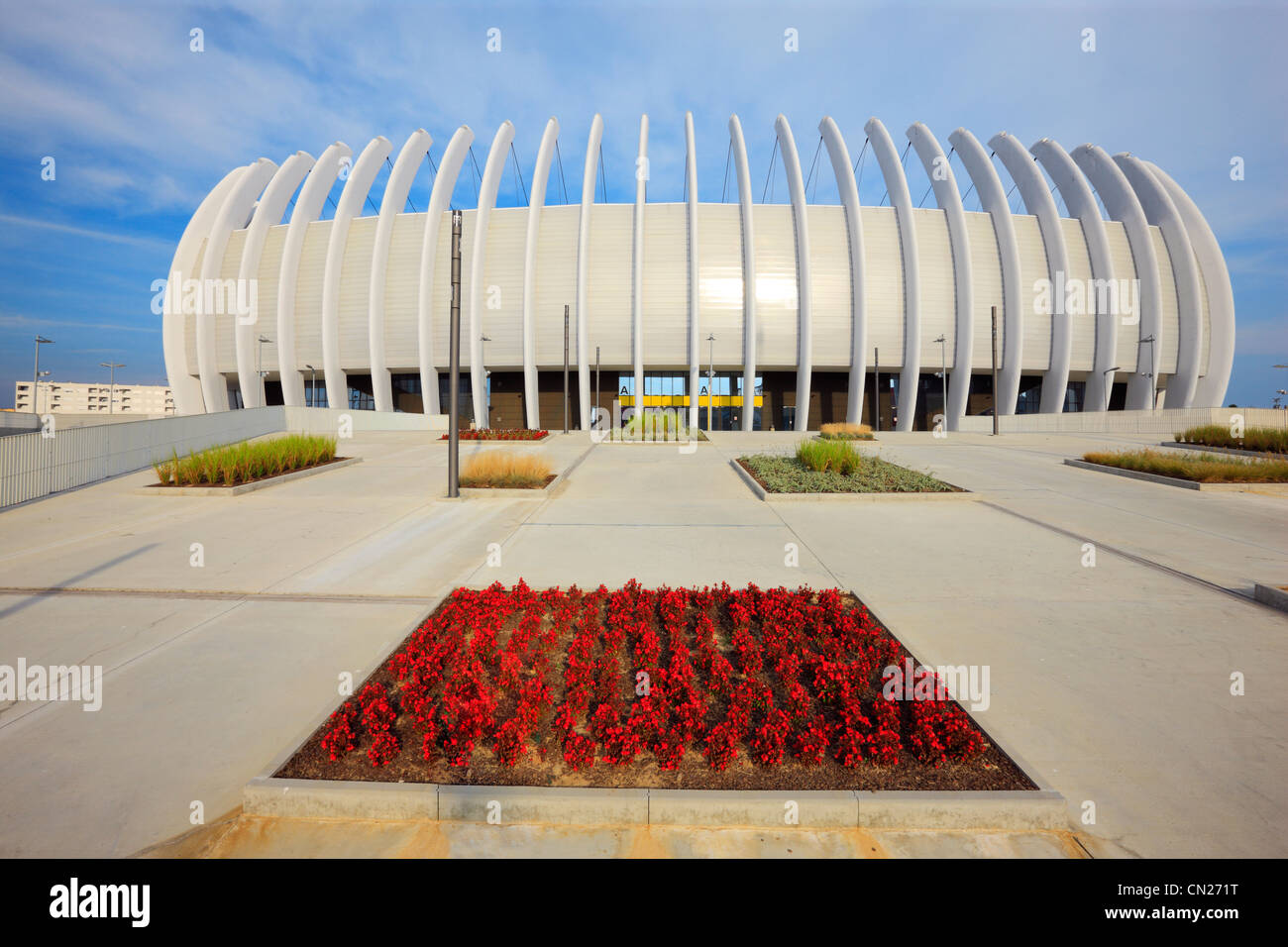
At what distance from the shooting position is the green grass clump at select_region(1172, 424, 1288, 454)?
16.0m

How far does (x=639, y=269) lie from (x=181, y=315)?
35.7 meters

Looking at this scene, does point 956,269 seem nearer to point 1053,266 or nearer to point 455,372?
→ point 1053,266

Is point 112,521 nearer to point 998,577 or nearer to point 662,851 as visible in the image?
point 662,851

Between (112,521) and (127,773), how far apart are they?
8657 mm

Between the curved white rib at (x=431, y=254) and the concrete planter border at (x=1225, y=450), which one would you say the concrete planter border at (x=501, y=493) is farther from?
the curved white rib at (x=431, y=254)

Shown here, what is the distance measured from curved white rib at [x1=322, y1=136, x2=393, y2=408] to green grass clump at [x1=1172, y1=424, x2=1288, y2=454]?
150 ft

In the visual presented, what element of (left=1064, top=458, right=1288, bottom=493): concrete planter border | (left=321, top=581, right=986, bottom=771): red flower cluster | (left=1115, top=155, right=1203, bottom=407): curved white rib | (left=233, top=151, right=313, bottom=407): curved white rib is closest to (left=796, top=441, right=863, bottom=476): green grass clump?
(left=1064, top=458, right=1288, bottom=493): concrete planter border

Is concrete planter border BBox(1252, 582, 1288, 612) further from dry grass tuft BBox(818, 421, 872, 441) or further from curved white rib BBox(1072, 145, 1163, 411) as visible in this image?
curved white rib BBox(1072, 145, 1163, 411)

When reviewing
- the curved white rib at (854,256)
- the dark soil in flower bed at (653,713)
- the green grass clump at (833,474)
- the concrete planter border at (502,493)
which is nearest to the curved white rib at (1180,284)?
the curved white rib at (854,256)

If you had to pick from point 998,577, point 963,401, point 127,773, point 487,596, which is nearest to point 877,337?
point 963,401

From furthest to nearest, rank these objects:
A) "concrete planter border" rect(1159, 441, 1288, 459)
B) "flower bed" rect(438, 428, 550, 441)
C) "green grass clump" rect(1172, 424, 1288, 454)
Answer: "flower bed" rect(438, 428, 550, 441) < "green grass clump" rect(1172, 424, 1288, 454) < "concrete planter border" rect(1159, 441, 1288, 459)

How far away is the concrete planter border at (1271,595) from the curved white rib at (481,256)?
36652 millimetres

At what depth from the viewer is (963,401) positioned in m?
39.6

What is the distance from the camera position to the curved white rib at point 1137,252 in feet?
131
